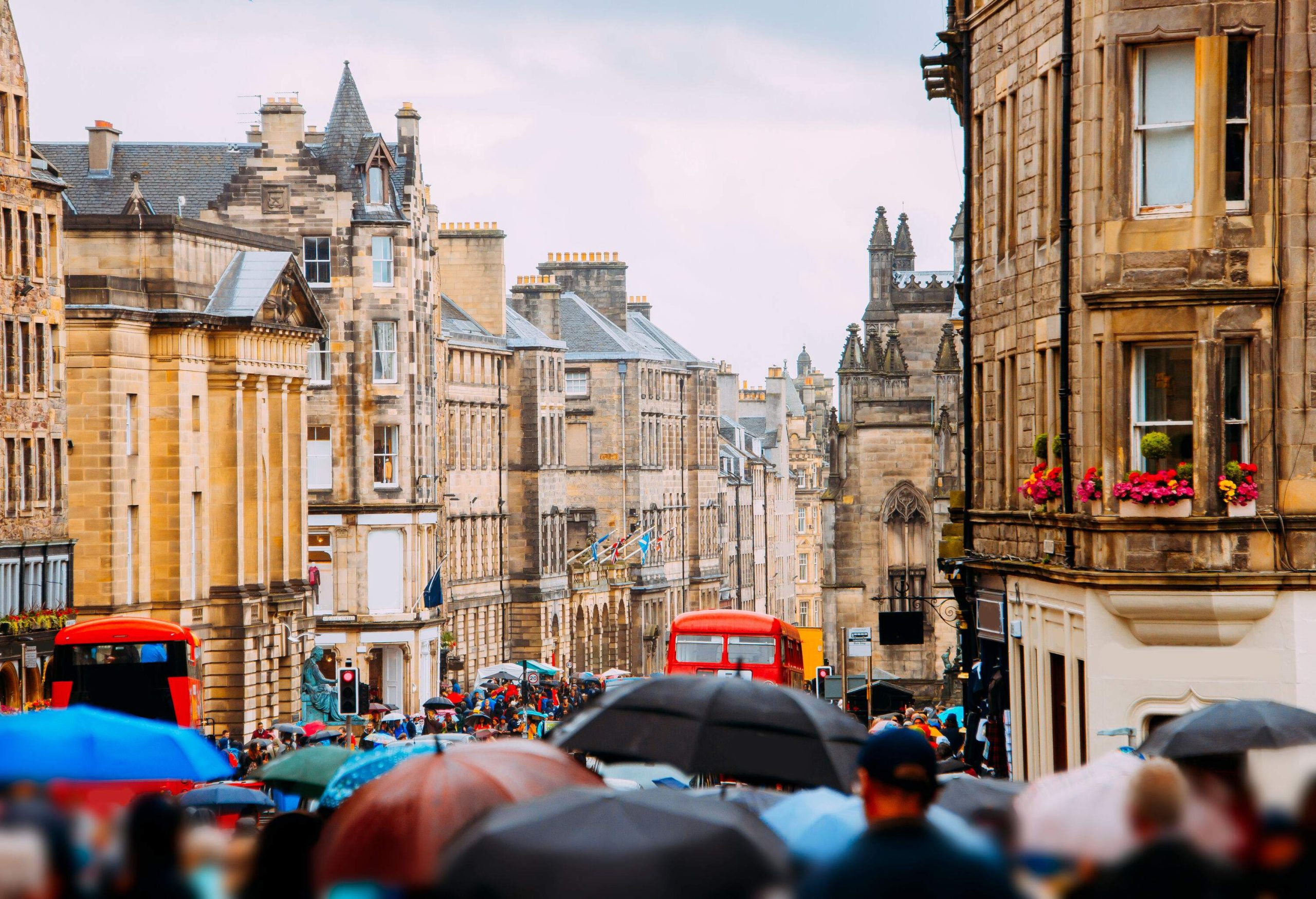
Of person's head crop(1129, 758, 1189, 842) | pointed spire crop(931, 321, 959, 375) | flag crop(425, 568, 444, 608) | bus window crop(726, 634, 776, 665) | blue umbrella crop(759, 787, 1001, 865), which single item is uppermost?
pointed spire crop(931, 321, 959, 375)

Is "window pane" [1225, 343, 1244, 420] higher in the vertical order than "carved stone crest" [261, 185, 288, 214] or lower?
lower

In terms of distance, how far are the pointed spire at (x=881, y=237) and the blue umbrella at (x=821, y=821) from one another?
60.8m

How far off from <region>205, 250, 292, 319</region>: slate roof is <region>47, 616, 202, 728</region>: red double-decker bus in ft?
55.0

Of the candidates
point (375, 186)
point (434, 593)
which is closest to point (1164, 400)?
point (434, 593)

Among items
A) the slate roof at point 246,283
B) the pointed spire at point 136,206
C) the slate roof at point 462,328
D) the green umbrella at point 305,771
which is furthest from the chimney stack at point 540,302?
the green umbrella at point 305,771

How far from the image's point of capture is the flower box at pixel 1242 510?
21203 mm

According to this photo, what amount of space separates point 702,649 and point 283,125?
106ft

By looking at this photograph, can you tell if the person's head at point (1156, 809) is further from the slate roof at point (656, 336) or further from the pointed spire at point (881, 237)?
the slate roof at point (656, 336)

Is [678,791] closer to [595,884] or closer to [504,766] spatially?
[504,766]

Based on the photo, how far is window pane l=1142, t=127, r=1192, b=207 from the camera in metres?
21.7

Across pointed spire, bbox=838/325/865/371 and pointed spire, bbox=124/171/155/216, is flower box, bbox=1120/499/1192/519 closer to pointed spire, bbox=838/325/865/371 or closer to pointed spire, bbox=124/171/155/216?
pointed spire, bbox=124/171/155/216

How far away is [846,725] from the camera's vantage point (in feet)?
45.6

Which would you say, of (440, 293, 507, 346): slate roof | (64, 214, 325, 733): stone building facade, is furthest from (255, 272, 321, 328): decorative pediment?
(440, 293, 507, 346): slate roof

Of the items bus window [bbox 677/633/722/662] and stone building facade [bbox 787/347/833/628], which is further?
stone building facade [bbox 787/347/833/628]
